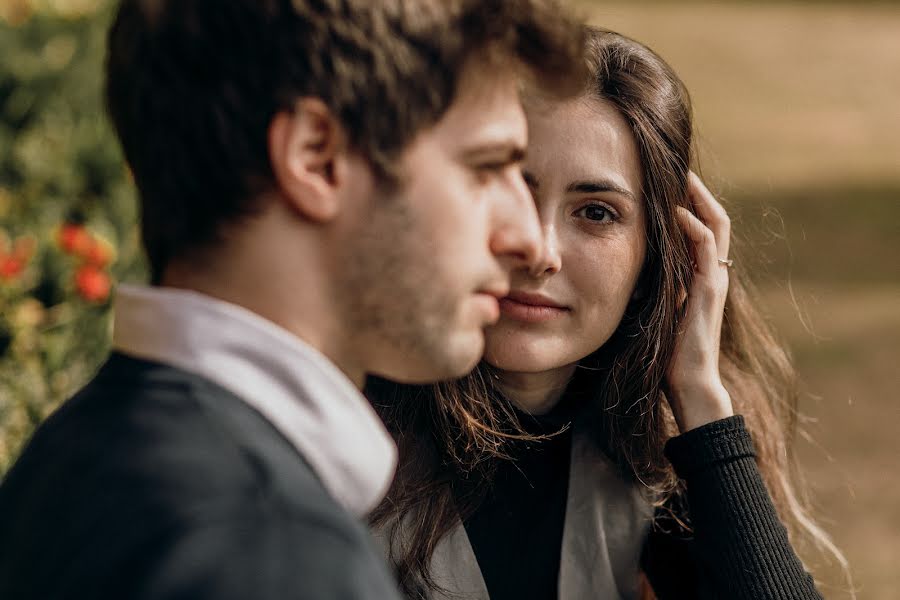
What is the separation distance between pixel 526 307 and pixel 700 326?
0.47 metres

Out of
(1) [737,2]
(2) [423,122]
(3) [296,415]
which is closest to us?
(3) [296,415]

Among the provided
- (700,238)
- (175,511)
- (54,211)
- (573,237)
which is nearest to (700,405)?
(700,238)

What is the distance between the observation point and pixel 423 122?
143cm

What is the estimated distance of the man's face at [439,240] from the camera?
1.42m

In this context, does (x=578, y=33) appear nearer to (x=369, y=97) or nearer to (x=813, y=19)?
(x=369, y=97)

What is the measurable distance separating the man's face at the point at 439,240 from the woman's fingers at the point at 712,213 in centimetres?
110

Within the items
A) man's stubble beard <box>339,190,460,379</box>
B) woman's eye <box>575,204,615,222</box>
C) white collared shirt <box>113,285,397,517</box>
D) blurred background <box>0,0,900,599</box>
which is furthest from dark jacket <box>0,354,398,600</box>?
woman's eye <box>575,204,615,222</box>

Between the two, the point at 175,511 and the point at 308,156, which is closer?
the point at 175,511

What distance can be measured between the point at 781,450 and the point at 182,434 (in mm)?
2025

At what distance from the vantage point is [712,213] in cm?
257

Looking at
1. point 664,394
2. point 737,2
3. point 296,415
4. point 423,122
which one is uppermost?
point 423,122

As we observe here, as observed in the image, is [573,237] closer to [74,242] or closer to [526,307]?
[526,307]

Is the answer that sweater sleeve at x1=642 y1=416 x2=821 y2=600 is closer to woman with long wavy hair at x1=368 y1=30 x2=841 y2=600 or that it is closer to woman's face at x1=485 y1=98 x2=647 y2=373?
woman with long wavy hair at x1=368 y1=30 x2=841 y2=600

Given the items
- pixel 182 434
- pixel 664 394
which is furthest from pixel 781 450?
pixel 182 434
